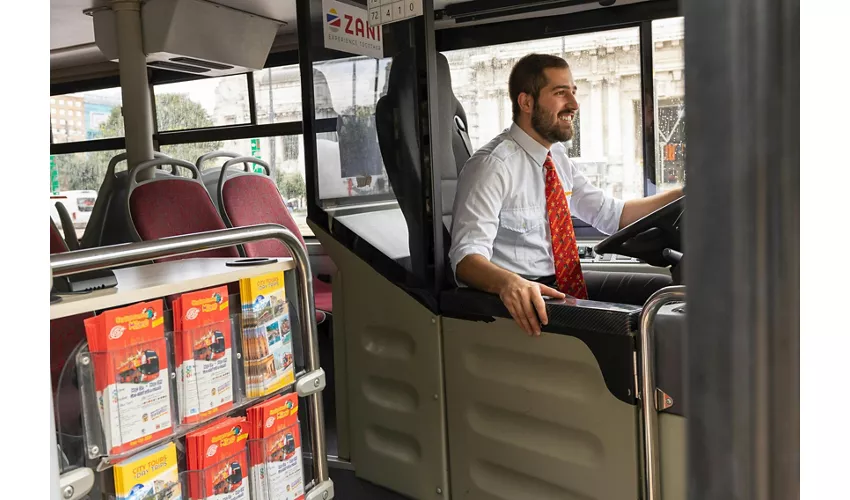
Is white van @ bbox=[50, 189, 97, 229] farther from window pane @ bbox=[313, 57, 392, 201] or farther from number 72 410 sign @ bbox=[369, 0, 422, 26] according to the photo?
number 72 410 sign @ bbox=[369, 0, 422, 26]

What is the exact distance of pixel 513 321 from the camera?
195cm

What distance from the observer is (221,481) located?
1.51m

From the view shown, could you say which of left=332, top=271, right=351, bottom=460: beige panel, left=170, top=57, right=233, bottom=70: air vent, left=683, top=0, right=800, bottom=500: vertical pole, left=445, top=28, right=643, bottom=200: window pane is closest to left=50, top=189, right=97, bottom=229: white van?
left=170, top=57, right=233, bottom=70: air vent

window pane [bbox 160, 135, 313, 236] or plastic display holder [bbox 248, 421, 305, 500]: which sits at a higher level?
window pane [bbox 160, 135, 313, 236]

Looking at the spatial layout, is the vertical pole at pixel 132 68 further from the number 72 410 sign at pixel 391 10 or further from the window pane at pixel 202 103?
the number 72 410 sign at pixel 391 10

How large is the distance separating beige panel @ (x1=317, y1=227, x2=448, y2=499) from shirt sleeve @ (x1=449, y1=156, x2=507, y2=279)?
0.79 feet

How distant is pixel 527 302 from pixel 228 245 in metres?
0.76

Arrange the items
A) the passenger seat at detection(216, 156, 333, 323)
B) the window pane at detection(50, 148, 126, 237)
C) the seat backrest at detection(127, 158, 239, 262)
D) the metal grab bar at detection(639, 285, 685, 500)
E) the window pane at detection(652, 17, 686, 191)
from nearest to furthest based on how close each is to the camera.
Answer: the metal grab bar at detection(639, 285, 685, 500), the seat backrest at detection(127, 158, 239, 262), the window pane at detection(652, 17, 686, 191), the passenger seat at detection(216, 156, 333, 323), the window pane at detection(50, 148, 126, 237)

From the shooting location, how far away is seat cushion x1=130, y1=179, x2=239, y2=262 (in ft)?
9.44

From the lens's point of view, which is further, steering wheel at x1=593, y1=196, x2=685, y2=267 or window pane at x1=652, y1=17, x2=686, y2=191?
window pane at x1=652, y1=17, x2=686, y2=191

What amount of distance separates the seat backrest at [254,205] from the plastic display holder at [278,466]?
1.75 meters

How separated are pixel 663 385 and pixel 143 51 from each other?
12.8 ft

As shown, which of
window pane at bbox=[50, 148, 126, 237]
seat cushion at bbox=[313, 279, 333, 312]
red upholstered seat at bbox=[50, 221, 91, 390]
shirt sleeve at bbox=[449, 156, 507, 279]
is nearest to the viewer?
red upholstered seat at bbox=[50, 221, 91, 390]
